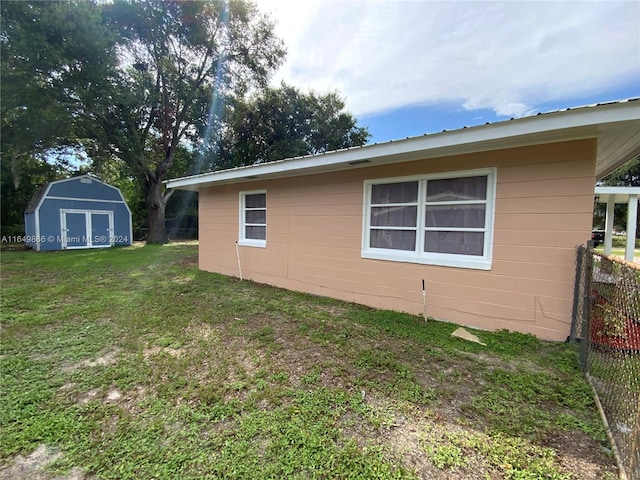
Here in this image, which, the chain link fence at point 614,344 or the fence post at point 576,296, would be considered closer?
the chain link fence at point 614,344

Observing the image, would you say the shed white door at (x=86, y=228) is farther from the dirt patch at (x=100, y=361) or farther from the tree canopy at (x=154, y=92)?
the dirt patch at (x=100, y=361)

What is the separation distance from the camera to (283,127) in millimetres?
20312

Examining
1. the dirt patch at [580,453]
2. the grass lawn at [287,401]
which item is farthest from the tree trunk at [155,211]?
the dirt patch at [580,453]

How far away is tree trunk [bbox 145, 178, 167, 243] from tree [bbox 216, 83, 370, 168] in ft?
14.5

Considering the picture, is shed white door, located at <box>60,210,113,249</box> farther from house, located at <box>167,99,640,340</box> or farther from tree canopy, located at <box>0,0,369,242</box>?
house, located at <box>167,99,640,340</box>

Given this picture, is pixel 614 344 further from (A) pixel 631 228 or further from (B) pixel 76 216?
(B) pixel 76 216

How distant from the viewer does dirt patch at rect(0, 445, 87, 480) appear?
171cm

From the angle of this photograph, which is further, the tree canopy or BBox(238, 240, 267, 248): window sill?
the tree canopy

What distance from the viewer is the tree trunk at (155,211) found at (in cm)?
1761

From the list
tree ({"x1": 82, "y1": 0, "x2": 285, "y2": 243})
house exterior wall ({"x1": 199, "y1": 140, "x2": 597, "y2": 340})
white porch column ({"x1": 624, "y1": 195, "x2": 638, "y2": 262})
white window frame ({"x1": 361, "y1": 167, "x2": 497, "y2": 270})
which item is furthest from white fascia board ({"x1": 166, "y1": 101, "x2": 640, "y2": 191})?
tree ({"x1": 82, "y1": 0, "x2": 285, "y2": 243})

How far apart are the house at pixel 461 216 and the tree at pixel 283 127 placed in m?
14.8

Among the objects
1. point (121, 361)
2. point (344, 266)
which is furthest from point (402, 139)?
point (121, 361)

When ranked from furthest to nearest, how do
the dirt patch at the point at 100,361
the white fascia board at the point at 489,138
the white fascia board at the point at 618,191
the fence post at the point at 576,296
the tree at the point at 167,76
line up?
the tree at the point at 167,76
the white fascia board at the point at 618,191
the fence post at the point at 576,296
the dirt patch at the point at 100,361
the white fascia board at the point at 489,138

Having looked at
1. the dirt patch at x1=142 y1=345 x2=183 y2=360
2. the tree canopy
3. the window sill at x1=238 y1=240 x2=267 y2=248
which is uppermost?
the tree canopy
